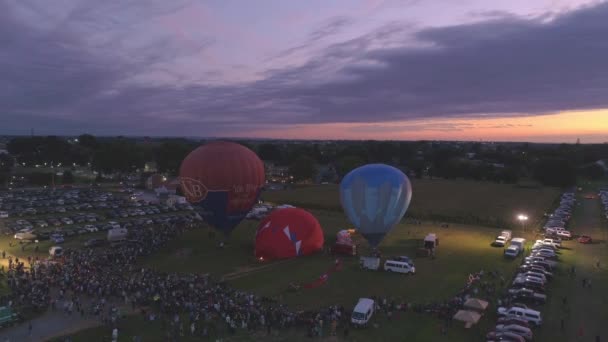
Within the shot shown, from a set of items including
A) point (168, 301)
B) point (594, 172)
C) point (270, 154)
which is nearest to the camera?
point (168, 301)

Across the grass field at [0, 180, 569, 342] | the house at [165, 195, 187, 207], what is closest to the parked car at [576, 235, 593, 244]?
the grass field at [0, 180, 569, 342]

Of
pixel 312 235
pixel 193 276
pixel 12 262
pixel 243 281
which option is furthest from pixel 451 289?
pixel 12 262

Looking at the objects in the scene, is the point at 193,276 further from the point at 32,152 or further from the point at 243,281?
the point at 32,152

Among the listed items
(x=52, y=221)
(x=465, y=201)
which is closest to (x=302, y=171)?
(x=465, y=201)

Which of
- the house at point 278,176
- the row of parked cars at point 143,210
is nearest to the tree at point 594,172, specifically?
the house at point 278,176

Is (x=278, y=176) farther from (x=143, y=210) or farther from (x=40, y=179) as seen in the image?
(x=143, y=210)

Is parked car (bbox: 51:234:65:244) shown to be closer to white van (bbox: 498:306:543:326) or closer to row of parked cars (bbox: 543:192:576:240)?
white van (bbox: 498:306:543:326)
